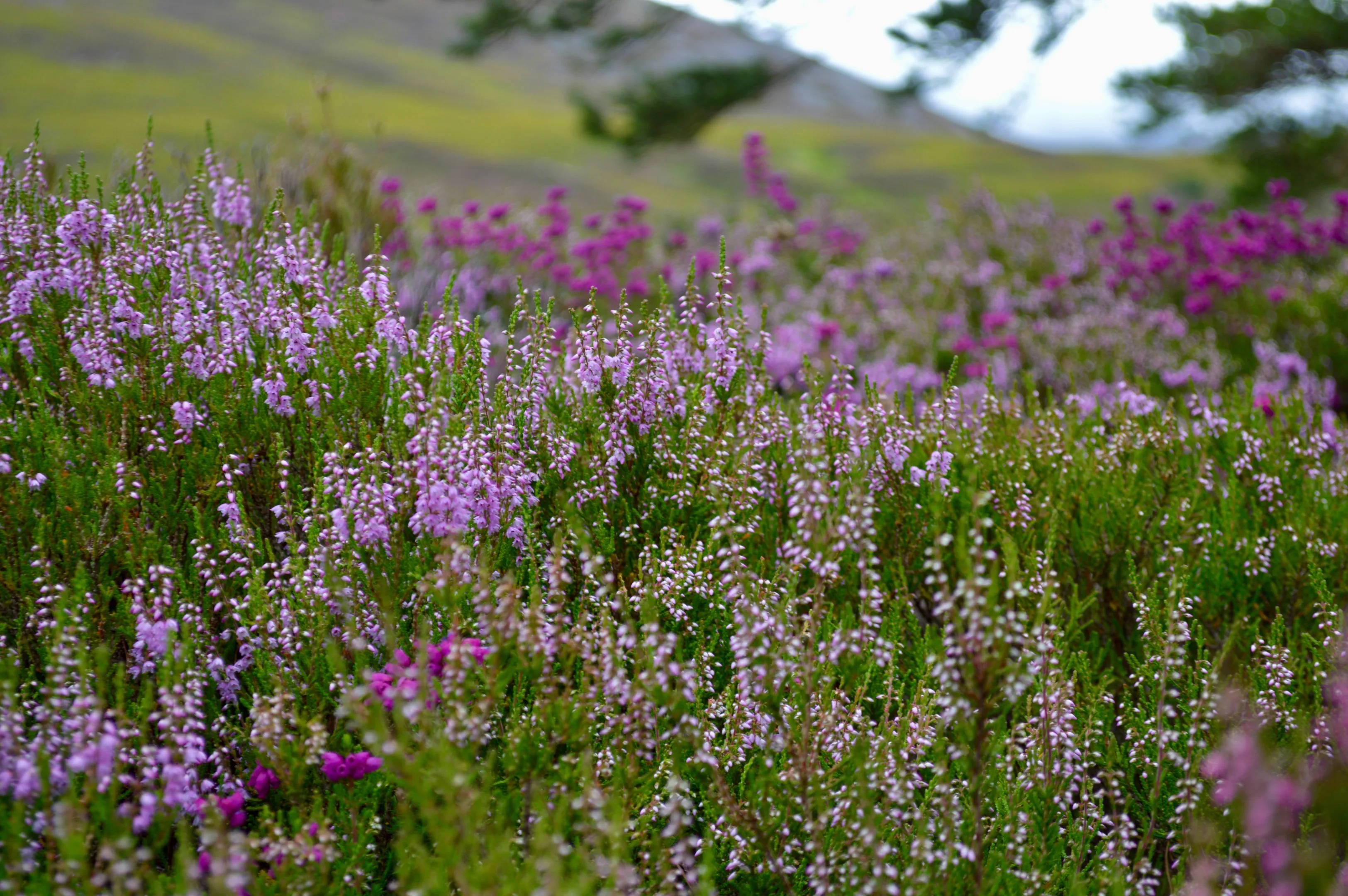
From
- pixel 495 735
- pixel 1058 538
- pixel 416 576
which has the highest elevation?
pixel 1058 538

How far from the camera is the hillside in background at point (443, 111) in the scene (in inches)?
1163

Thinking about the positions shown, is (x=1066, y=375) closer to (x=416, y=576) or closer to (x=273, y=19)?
(x=416, y=576)

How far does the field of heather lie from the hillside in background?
195 inches

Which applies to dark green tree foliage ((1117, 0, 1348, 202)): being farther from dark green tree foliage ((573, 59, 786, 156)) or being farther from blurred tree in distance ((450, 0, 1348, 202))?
dark green tree foliage ((573, 59, 786, 156))

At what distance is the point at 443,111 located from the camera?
49.6 m

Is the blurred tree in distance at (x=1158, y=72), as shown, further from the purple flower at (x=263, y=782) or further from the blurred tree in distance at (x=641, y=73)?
the purple flower at (x=263, y=782)

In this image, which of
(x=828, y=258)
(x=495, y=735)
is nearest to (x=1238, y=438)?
(x=495, y=735)

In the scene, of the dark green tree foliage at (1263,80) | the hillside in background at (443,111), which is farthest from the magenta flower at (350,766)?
the dark green tree foliage at (1263,80)

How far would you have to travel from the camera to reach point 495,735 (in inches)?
87.6

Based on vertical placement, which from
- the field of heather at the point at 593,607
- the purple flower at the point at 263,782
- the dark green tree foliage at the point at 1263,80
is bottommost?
the purple flower at the point at 263,782

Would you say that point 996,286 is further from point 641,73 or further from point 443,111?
point 443,111

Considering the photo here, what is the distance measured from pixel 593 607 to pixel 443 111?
5136 centimetres

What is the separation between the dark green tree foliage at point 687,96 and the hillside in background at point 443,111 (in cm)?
36

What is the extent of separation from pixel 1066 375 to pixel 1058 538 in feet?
11.5
